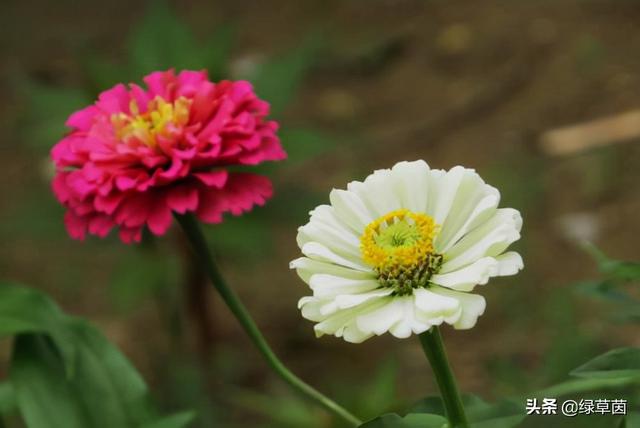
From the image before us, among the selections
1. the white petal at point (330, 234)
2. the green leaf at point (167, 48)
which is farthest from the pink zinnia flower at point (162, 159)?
the green leaf at point (167, 48)


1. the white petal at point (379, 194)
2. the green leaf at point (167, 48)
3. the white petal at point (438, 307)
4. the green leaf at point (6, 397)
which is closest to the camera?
the white petal at point (438, 307)

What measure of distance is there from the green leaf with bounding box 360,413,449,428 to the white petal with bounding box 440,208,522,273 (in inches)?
3.7

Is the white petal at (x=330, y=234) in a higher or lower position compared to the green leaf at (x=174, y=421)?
higher

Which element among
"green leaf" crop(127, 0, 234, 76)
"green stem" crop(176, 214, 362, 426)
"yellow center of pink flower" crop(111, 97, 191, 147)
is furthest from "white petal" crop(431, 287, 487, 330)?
"green leaf" crop(127, 0, 234, 76)

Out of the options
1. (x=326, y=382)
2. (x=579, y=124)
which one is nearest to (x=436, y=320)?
(x=326, y=382)

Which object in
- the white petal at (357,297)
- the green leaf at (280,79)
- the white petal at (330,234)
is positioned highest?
the green leaf at (280,79)

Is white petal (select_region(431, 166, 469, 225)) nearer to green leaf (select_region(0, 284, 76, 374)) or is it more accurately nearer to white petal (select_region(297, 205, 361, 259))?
white petal (select_region(297, 205, 361, 259))

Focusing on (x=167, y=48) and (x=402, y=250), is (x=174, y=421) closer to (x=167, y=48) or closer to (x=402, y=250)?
(x=402, y=250)

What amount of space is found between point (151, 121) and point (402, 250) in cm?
26

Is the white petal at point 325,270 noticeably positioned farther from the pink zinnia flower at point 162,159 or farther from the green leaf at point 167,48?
the green leaf at point 167,48

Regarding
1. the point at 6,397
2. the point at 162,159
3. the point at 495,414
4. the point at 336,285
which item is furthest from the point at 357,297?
the point at 6,397

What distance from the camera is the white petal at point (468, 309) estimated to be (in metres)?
0.57

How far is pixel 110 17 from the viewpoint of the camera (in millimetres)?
2930

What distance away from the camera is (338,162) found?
2268 mm
